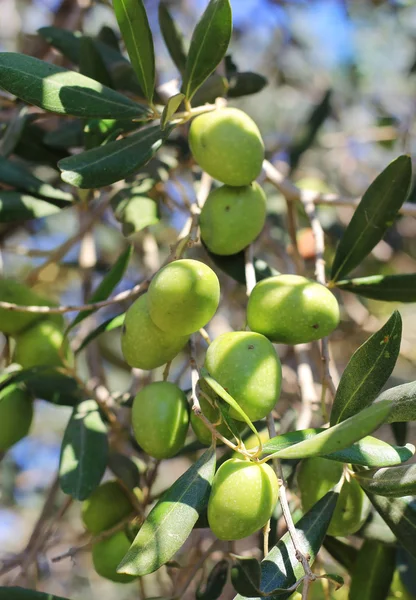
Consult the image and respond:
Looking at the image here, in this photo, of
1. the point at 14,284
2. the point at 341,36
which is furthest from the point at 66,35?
the point at 341,36

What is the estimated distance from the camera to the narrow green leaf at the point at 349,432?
68 centimetres

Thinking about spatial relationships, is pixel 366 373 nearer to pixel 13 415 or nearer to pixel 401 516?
pixel 401 516

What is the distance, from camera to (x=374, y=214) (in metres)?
1.17

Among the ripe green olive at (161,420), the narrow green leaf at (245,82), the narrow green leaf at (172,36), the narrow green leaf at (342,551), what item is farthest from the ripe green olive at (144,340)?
the narrow green leaf at (245,82)

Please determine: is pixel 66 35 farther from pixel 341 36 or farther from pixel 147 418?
pixel 341 36

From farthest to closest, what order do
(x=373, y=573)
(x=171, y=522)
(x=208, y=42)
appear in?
(x=373, y=573)
(x=208, y=42)
(x=171, y=522)

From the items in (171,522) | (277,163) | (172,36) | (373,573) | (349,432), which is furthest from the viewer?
(277,163)

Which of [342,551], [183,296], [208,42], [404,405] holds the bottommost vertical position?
[342,551]

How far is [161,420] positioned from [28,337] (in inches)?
18.0

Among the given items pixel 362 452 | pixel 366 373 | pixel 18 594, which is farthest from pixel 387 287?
pixel 18 594

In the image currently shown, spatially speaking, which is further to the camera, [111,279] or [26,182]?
[26,182]

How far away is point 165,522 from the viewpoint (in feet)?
2.66

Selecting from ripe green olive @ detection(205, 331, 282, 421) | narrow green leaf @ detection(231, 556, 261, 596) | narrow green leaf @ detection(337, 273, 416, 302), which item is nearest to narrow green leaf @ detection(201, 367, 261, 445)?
ripe green olive @ detection(205, 331, 282, 421)

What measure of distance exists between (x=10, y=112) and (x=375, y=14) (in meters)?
2.54
